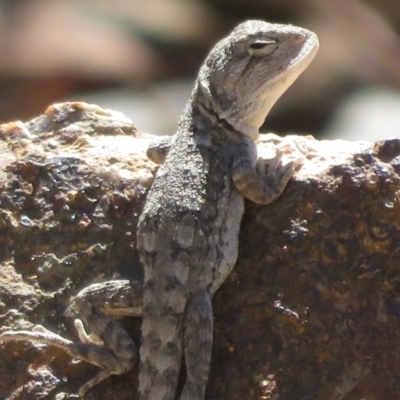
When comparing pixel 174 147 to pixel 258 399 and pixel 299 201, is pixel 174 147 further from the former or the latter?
pixel 258 399

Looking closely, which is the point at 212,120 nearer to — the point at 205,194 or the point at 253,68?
the point at 253,68

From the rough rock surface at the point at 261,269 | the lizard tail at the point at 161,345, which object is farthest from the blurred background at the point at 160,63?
the lizard tail at the point at 161,345

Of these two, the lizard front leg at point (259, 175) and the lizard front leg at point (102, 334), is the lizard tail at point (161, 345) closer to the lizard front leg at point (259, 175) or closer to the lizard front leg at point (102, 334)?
the lizard front leg at point (102, 334)

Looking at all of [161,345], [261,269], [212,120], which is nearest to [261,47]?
[212,120]

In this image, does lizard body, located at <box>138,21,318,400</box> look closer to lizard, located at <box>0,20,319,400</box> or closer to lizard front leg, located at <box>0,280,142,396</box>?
lizard, located at <box>0,20,319,400</box>

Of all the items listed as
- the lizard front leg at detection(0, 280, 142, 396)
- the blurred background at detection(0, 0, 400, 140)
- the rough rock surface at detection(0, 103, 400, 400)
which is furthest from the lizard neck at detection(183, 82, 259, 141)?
the blurred background at detection(0, 0, 400, 140)

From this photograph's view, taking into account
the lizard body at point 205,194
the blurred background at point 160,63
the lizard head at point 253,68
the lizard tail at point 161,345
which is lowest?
the lizard tail at point 161,345

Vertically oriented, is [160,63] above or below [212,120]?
above
